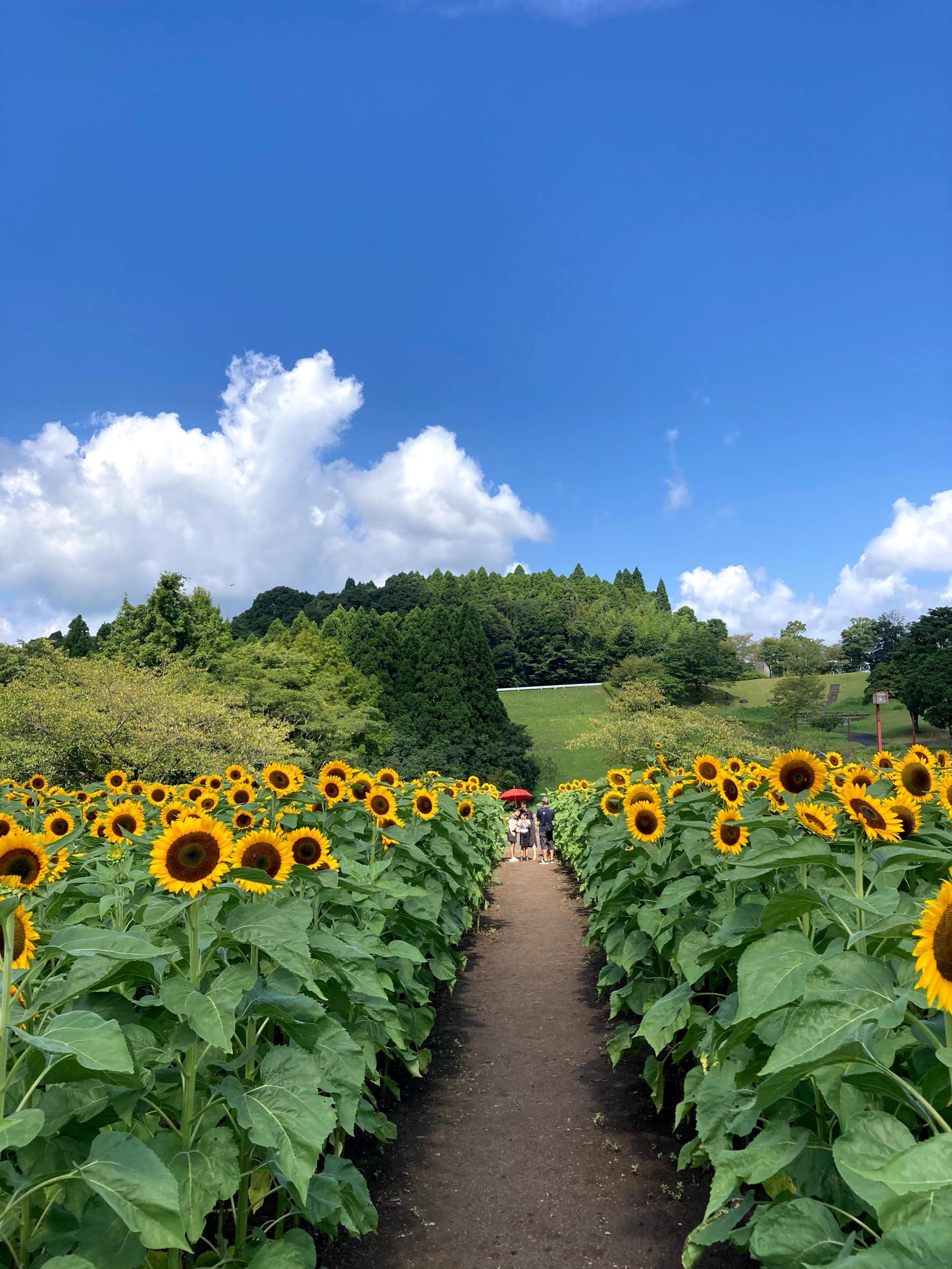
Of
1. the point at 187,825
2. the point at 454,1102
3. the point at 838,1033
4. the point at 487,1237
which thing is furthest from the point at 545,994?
the point at 838,1033

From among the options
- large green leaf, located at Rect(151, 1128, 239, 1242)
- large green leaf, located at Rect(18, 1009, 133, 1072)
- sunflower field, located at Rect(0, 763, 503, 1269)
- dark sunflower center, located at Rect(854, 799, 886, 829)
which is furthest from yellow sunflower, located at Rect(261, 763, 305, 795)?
dark sunflower center, located at Rect(854, 799, 886, 829)

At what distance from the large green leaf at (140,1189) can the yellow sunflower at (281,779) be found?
3051mm

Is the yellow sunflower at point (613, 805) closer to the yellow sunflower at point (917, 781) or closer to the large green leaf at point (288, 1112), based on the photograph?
the yellow sunflower at point (917, 781)

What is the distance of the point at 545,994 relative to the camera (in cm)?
836

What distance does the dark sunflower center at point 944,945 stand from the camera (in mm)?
1518

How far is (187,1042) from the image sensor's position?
2.31 metres

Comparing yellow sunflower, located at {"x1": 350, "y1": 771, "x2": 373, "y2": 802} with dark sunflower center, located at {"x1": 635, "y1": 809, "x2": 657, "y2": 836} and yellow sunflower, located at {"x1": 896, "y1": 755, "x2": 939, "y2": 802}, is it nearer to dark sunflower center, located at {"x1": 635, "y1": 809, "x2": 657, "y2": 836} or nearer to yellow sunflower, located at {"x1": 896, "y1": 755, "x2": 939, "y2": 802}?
dark sunflower center, located at {"x1": 635, "y1": 809, "x2": 657, "y2": 836}

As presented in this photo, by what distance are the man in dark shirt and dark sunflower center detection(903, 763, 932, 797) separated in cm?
1926

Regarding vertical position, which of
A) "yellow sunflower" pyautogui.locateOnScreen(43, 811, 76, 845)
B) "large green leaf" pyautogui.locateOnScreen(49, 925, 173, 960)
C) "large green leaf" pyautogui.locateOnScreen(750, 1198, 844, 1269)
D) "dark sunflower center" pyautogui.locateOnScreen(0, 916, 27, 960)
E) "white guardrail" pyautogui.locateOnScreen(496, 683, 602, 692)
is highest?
"white guardrail" pyautogui.locateOnScreen(496, 683, 602, 692)

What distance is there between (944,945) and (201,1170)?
1927mm

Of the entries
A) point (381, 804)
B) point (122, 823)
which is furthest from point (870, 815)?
point (122, 823)

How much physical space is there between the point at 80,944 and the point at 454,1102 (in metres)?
4.37

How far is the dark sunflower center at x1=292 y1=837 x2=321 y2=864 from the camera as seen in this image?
12.8 feet

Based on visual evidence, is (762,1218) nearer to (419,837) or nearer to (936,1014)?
(936,1014)
